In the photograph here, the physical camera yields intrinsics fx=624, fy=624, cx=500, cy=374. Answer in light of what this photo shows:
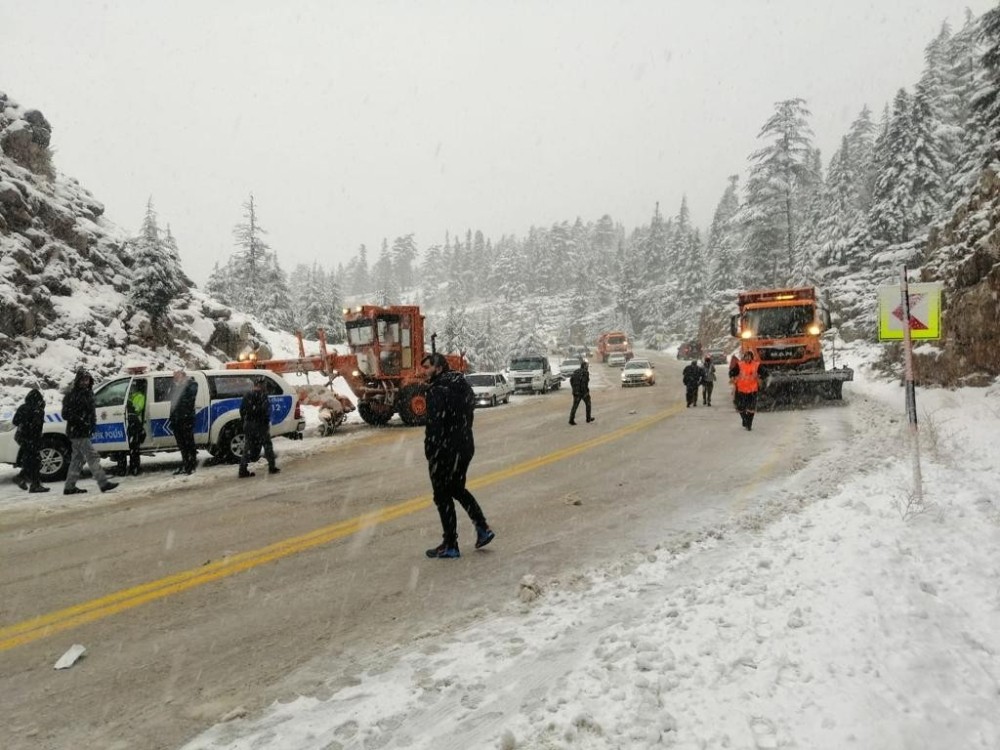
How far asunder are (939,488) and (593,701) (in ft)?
19.8

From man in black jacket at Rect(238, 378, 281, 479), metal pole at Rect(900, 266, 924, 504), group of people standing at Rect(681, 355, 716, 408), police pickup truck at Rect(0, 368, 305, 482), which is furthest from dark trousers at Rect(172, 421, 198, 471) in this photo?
group of people standing at Rect(681, 355, 716, 408)

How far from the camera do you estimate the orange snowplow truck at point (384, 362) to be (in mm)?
18406

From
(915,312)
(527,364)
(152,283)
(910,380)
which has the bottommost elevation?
(910,380)

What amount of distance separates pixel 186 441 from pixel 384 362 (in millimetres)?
7630

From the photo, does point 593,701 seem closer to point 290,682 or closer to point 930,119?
point 290,682

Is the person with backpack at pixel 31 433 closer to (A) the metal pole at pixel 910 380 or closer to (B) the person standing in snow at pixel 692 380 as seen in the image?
(A) the metal pole at pixel 910 380

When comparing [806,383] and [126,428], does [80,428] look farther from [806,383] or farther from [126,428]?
[806,383]

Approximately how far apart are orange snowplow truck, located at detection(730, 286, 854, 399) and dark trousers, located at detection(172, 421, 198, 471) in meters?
14.7

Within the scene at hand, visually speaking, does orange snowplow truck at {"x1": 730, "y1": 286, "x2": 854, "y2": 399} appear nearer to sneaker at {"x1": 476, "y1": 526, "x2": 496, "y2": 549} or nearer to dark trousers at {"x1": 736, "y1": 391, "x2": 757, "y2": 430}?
dark trousers at {"x1": 736, "y1": 391, "x2": 757, "y2": 430}

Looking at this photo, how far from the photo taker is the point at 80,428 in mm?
10172

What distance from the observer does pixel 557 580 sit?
18.0 ft

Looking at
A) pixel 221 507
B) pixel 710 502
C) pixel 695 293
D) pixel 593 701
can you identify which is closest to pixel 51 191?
pixel 221 507

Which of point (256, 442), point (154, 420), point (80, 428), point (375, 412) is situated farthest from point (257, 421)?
point (375, 412)

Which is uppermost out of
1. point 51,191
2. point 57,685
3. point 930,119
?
point 930,119
